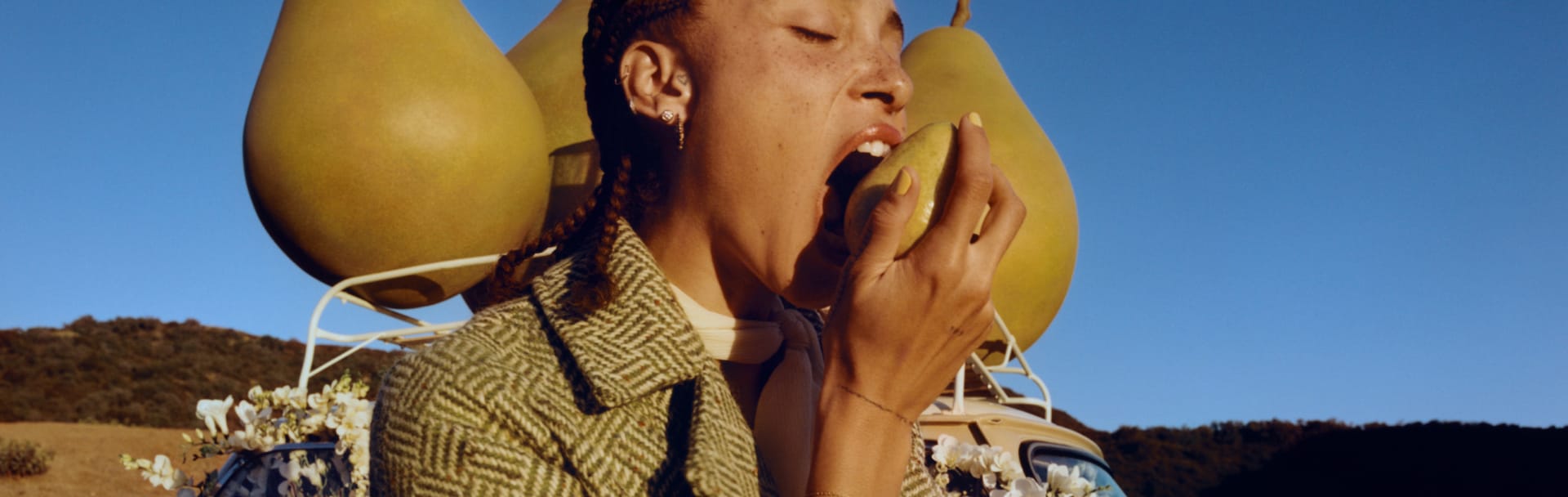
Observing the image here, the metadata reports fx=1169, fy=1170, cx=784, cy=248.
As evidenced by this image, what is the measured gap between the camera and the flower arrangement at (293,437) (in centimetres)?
363

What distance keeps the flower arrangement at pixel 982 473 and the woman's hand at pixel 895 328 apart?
165 cm

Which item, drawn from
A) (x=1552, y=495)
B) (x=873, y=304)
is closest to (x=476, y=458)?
(x=873, y=304)

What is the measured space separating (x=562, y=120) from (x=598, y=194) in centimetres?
210

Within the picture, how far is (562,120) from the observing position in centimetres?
420

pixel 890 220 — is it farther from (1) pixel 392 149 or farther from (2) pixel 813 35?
(1) pixel 392 149

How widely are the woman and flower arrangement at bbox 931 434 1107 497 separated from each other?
4.17 ft

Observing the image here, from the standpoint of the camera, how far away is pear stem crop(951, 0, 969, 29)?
5949mm

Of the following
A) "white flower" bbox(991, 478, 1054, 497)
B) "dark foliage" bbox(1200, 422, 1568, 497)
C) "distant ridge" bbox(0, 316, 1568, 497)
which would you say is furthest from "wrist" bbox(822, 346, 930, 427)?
"dark foliage" bbox(1200, 422, 1568, 497)

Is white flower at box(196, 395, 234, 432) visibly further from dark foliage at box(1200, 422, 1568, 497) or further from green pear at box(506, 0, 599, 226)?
dark foliage at box(1200, 422, 1568, 497)

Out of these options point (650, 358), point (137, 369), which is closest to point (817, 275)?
point (650, 358)

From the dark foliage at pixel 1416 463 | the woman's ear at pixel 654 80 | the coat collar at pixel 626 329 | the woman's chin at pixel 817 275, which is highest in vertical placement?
the dark foliage at pixel 1416 463

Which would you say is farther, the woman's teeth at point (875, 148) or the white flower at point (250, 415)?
the white flower at point (250, 415)

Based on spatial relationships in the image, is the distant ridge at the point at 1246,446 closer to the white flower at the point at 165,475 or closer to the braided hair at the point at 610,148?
the white flower at the point at 165,475

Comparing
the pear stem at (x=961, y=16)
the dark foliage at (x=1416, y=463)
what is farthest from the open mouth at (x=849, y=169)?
the dark foliage at (x=1416, y=463)
